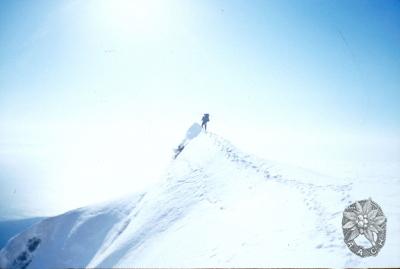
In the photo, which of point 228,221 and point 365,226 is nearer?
Answer: point 365,226

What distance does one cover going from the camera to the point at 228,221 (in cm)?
2222

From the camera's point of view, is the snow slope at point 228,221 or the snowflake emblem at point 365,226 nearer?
the snowflake emblem at point 365,226

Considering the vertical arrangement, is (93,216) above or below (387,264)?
below

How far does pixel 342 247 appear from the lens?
492 inches

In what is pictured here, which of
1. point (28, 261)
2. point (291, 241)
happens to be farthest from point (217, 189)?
point (28, 261)

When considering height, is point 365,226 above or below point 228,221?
above

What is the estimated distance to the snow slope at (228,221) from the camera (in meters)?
14.0

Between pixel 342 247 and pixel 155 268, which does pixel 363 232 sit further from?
pixel 155 268

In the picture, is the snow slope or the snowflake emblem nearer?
the snowflake emblem

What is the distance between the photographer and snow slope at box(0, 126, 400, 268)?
1402 centimetres

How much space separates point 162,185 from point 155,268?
2345 centimetres

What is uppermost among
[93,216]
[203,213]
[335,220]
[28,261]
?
[335,220]

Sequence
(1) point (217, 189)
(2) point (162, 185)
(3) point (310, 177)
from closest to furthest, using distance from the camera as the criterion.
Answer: (3) point (310, 177), (1) point (217, 189), (2) point (162, 185)

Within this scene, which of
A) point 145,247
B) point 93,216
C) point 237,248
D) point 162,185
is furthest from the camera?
point 93,216
